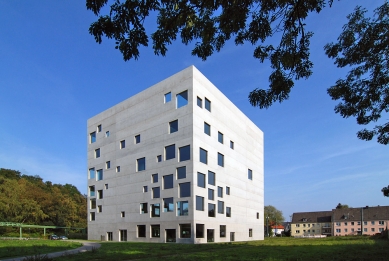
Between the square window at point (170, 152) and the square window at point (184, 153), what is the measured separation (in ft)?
3.85

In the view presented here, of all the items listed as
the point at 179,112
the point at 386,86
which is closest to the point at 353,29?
the point at 386,86

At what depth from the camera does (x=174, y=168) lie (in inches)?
1622

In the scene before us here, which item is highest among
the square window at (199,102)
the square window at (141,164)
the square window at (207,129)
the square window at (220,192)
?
the square window at (199,102)

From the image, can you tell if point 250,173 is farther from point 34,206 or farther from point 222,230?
point 34,206

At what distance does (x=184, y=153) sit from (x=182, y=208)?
7199 millimetres

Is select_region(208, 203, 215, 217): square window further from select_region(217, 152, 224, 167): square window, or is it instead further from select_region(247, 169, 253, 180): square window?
select_region(247, 169, 253, 180): square window

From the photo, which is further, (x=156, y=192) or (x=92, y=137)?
(x=92, y=137)

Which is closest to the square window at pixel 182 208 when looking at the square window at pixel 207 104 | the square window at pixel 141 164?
the square window at pixel 141 164

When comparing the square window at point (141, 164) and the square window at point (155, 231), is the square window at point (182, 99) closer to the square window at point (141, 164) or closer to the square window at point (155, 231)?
the square window at point (141, 164)

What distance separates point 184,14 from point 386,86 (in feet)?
25.4

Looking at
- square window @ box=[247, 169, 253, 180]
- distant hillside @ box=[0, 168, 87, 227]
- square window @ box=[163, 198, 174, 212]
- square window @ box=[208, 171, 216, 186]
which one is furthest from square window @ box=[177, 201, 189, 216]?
distant hillside @ box=[0, 168, 87, 227]

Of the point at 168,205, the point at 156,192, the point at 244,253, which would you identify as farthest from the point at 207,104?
the point at 244,253

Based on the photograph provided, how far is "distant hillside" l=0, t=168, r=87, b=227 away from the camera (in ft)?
229

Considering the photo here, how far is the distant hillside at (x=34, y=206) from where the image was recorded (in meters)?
69.8
